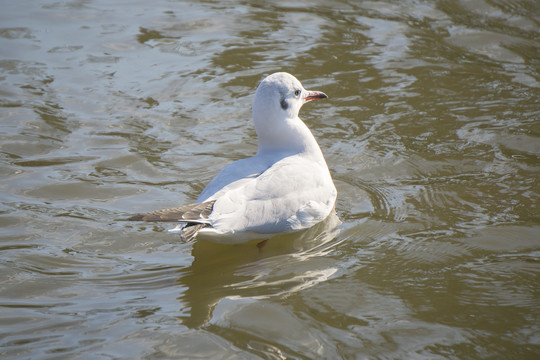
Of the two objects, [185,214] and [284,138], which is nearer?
[185,214]

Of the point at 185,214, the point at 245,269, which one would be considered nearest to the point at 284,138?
the point at 245,269

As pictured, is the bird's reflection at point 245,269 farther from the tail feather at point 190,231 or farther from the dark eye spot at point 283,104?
the dark eye spot at point 283,104

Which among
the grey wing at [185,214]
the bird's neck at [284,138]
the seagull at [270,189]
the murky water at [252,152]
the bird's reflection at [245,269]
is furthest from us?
the bird's neck at [284,138]

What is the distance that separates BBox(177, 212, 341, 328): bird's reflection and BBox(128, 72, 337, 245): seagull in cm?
12

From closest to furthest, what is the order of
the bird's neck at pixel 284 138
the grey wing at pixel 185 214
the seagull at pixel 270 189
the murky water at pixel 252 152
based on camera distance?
the murky water at pixel 252 152
the grey wing at pixel 185 214
the seagull at pixel 270 189
the bird's neck at pixel 284 138

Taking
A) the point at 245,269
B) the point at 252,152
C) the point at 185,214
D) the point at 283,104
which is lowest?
the point at 245,269

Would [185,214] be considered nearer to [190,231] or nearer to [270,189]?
[190,231]

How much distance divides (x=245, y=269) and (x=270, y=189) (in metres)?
0.59

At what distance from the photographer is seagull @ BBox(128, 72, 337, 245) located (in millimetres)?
4289

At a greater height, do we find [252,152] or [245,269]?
[252,152]

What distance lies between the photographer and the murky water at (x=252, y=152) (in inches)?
150

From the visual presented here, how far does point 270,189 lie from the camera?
470cm

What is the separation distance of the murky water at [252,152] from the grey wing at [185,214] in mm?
465

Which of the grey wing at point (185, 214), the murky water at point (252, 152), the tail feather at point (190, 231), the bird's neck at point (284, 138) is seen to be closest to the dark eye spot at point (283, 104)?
the bird's neck at point (284, 138)
